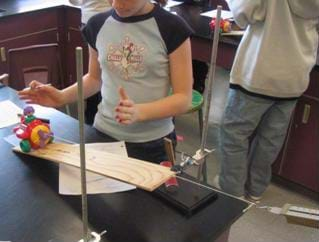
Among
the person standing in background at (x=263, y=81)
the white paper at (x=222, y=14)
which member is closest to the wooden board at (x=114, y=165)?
the person standing in background at (x=263, y=81)

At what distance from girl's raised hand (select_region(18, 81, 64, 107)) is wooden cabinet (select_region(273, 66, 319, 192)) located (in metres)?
1.25

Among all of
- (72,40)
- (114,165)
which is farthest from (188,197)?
(72,40)

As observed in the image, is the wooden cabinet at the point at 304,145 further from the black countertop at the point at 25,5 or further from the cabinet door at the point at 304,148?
the black countertop at the point at 25,5

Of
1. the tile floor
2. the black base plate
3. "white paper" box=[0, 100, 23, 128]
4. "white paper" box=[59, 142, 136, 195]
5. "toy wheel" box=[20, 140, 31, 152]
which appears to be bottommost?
the tile floor

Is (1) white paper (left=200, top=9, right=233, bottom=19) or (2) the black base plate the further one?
(1) white paper (left=200, top=9, right=233, bottom=19)

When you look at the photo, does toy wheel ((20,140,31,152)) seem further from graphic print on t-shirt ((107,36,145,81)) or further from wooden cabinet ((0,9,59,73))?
wooden cabinet ((0,9,59,73))

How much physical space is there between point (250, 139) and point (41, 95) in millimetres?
1230

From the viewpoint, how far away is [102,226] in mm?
853

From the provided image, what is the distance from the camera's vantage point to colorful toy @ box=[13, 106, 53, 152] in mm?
1055

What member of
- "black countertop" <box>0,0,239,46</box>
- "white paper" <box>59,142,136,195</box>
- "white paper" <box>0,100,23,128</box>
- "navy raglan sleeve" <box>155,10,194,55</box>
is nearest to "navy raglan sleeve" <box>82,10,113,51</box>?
"navy raglan sleeve" <box>155,10,194,55</box>

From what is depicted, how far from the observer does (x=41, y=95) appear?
1.18 m

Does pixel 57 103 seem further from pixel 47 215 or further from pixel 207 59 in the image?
pixel 207 59

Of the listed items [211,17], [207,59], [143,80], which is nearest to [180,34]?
[143,80]

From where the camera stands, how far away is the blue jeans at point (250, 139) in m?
1.87
